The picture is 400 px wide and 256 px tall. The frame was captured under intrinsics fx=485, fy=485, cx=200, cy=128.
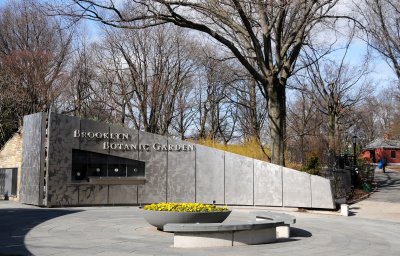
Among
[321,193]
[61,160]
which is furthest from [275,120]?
[61,160]

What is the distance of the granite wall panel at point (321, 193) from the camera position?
21.9 metres

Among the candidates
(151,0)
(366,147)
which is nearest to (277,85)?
(151,0)

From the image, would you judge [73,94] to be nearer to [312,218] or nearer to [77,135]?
[77,135]

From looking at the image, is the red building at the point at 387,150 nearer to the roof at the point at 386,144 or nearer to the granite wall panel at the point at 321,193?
the roof at the point at 386,144

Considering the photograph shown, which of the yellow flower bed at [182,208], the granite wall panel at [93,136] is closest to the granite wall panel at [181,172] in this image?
the granite wall panel at [93,136]

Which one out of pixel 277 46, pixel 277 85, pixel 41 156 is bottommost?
pixel 41 156

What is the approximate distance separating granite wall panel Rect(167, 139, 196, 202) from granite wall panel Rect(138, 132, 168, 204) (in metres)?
0.26

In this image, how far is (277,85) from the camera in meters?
25.5

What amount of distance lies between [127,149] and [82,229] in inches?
392

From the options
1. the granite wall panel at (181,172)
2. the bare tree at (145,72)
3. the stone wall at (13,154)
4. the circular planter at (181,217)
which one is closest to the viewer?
the circular planter at (181,217)

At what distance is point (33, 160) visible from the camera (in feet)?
74.6

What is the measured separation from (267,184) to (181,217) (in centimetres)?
1130

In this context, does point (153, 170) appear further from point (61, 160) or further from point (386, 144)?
point (386, 144)

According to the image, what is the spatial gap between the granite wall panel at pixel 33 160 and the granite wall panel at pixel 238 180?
348 inches
